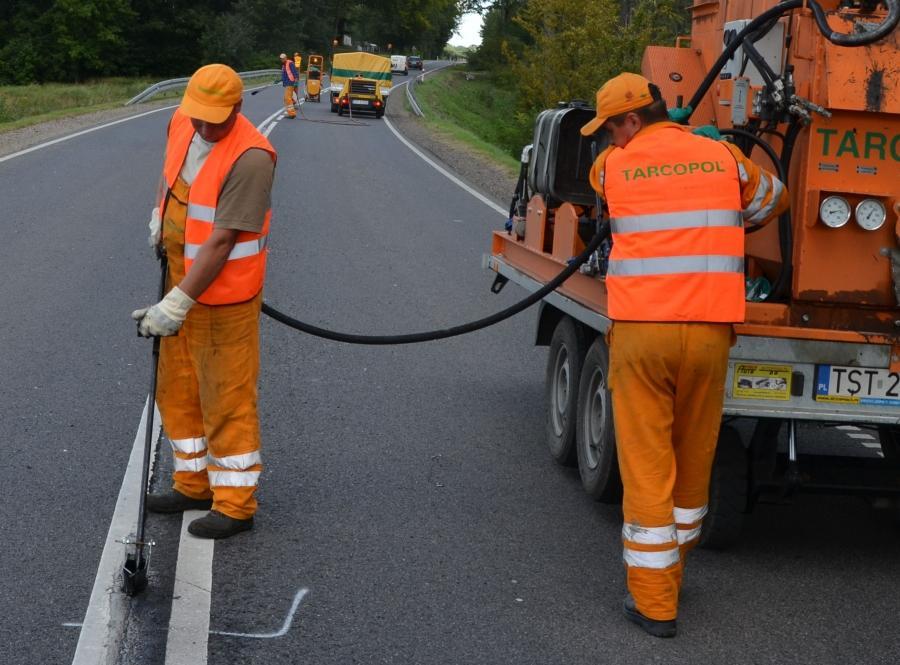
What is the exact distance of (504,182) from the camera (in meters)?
21.7

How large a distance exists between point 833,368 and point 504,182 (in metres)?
16.9

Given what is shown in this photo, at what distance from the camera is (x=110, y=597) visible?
469 centimetres

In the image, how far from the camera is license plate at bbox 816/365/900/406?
16.6 ft

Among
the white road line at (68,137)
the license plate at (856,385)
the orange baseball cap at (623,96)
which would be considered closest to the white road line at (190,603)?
the orange baseball cap at (623,96)

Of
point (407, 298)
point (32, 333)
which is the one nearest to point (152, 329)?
point (32, 333)

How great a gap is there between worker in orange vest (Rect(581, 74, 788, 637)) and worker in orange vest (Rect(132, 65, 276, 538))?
1.54 metres

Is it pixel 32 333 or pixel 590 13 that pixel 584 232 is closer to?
pixel 32 333

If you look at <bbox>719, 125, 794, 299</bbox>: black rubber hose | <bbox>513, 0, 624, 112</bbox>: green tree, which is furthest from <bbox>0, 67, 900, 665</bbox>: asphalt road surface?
<bbox>513, 0, 624, 112</bbox>: green tree

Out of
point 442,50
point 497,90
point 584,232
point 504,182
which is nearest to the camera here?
point 584,232

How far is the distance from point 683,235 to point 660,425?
70 centimetres

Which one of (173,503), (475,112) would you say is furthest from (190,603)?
(475,112)

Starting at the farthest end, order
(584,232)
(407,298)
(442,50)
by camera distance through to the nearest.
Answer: (442,50) → (407,298) → (584,232)

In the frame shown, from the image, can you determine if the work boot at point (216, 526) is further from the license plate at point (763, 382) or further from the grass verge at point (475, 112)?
the grass verge at point (475, 112)

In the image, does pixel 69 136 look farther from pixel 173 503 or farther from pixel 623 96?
pixel 623 96
